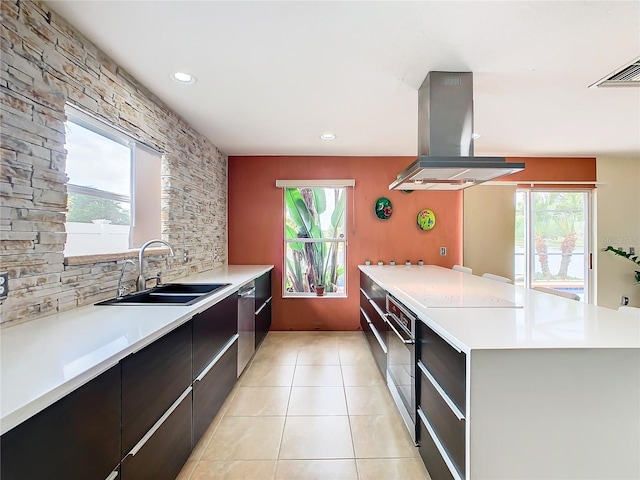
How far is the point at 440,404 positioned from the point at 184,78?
2.56 metres

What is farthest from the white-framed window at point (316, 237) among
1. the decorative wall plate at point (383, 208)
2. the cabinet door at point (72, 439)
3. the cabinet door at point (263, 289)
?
the cabinet door at point (72, 439)

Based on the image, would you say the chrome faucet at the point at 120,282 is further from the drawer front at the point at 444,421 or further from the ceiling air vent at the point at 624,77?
the ceiling air vent at the point at 624,77

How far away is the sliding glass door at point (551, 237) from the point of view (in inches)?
173

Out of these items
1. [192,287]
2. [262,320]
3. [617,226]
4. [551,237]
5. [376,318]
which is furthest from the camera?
[551,237]

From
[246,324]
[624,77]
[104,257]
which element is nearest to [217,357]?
[246,324]

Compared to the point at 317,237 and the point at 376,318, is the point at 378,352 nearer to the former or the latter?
the point at 376,318

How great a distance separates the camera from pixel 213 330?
6.75 feet

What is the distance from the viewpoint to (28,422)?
0.76 meters

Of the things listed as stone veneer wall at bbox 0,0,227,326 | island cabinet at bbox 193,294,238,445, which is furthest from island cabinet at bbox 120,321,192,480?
stone veneer wall at bbox 0,0,227,326

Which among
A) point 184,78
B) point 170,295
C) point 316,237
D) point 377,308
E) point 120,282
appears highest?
point 184,78

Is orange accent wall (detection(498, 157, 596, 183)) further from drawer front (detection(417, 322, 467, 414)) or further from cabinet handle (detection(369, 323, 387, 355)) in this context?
drawer front (detection(417, 322, 467, 414))

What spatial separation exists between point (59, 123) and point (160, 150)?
104cm

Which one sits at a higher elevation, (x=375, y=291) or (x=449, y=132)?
(x=449, y=132)

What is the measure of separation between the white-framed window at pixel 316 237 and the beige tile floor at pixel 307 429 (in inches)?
54.5
